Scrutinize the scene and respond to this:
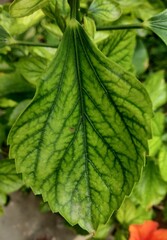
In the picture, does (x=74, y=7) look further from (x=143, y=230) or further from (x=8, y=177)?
(x=143, y=230)

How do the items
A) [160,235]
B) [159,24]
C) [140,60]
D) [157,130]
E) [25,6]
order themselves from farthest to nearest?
[140,60], [157,130], [160,235], [159,24], [25,6]

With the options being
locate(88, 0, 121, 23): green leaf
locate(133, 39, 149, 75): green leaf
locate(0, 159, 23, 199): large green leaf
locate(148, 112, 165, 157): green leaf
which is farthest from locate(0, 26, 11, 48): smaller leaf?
locate(133, 39, 149, 75): green leaf

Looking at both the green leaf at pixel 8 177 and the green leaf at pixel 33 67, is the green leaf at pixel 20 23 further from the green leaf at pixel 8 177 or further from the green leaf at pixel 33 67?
Result: the green leaf at pixel 8 177

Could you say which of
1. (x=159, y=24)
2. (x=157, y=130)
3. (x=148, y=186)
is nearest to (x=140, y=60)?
(x=157, y=130)

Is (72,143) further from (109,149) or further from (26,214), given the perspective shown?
(26,214)

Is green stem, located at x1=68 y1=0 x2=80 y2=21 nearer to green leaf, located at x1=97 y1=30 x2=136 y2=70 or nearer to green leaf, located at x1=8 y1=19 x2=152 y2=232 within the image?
green leaf, located at x1=8 y1=19 x2=152 y2=232

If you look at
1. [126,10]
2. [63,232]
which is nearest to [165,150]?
[126,10]

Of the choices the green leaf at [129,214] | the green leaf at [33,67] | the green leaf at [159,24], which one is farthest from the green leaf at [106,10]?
the green leaf at [129,214]
